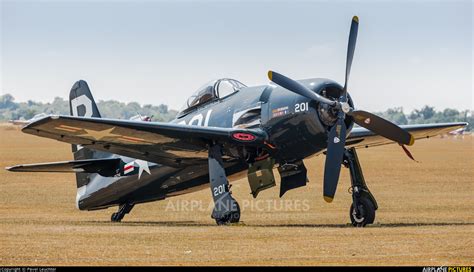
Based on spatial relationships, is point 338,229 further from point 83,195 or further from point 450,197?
point 450,197

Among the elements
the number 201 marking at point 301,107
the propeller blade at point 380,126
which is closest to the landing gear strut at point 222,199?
the number 201 marking at point 301,107

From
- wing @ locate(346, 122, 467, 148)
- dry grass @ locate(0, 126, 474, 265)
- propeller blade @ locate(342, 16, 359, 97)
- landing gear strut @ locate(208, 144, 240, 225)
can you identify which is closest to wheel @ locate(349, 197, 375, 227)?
dry grass @ locate(0, 126, 474, 265)

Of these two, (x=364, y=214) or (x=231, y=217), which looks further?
(x=364, y=214)

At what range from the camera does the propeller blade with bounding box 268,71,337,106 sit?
18453 mm

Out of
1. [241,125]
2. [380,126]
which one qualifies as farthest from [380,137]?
[241,125]

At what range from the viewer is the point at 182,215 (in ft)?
86.4

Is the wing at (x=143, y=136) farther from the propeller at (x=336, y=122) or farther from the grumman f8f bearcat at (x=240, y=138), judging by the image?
the propeller at (x=336, y=122)

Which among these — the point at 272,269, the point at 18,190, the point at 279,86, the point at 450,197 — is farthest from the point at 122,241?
the point at 18,190

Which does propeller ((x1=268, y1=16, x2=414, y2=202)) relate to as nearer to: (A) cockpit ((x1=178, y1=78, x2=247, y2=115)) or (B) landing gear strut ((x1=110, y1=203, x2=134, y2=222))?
(A) cockpit ((x1=178, y1=78, x2=247, y2=115))

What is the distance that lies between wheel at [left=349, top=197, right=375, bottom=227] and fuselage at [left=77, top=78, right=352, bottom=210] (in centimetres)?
165

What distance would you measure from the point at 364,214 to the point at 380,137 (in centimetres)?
253

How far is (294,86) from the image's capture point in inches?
734

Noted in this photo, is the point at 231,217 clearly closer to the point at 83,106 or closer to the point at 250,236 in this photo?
the point at 250,236

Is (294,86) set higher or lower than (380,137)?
higher
